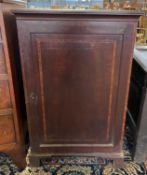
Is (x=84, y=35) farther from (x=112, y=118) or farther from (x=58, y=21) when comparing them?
(x=112, y=118)

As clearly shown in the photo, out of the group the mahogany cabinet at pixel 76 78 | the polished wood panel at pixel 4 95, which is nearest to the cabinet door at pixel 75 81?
the mahogany cabinet at pixel 76 78

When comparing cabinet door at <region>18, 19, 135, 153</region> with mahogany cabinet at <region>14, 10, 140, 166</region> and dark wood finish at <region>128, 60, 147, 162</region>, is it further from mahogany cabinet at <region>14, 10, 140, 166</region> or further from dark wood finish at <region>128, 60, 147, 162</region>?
dark wood finish at <region>128, 60, 147, 162</region>

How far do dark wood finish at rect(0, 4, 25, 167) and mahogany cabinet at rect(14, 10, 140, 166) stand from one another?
76mm

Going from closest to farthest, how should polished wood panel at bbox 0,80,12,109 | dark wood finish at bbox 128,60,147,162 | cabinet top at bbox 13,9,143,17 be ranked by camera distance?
cabinet top at bbox 13,9,143,17
polished wood panel at bbox 0,80,12,109
dark wood finish at bbox 128,60,147,162

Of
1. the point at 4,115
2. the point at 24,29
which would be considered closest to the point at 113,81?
the point at 24,29

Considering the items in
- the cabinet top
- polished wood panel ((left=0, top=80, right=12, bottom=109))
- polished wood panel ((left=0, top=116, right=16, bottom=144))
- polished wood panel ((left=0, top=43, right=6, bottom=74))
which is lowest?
polished wood panel ((left=0, top=116, right=16, bottom=144))

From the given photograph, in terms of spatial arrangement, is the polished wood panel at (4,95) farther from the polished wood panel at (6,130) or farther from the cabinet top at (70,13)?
the cabinet top at (70,13)

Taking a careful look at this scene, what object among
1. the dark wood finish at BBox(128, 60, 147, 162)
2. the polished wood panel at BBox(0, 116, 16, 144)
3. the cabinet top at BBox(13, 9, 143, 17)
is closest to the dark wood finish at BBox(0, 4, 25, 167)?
the polished wood panel at BBox(0, 116, 16, 144)

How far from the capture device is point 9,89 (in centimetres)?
106

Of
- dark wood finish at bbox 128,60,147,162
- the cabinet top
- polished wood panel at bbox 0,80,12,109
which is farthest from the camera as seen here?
dark wood finish at bbox 128,60,147,162

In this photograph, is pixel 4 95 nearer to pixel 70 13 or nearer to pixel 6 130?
pixel 6 130

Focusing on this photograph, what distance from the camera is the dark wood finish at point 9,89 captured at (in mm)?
971

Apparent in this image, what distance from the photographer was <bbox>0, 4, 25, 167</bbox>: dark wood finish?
38.2 inches

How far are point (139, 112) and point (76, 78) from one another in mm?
524
